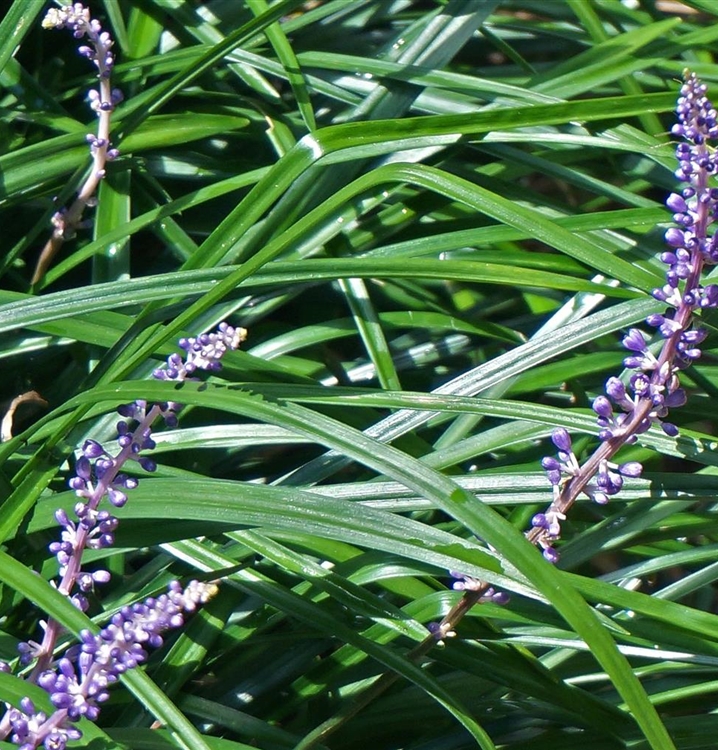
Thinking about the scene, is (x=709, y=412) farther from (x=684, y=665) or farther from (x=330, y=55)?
(x=330, y=55)

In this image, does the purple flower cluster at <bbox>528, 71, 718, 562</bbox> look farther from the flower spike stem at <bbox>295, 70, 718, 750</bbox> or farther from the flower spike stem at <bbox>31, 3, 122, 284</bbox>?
the flower spike stem at <bbox>31, 3, 122, 284</bbox>

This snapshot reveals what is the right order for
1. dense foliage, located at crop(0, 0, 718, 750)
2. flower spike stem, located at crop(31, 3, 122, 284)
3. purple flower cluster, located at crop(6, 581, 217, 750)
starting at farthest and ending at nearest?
flower spike stem, located at crop(31, 3, 122, 284) < dense foliage, located at crop(0, 0, 718, 750) < purple flower cluster, located at crop(6, 581, 217, 750)

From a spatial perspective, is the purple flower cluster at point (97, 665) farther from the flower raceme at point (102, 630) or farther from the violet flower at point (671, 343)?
the violet flower at point (671, 343)

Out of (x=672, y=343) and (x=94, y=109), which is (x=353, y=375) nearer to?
(x=94, y=109)

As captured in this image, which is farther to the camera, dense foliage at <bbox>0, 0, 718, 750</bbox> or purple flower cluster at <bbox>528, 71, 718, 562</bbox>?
dense foliage at <bbox>0, 0, 718, 750</bbox>

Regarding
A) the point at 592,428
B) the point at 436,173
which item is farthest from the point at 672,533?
the point at 436,173

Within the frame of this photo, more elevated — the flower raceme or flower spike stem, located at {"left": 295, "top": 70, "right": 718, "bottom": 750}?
flower spike stem, located at {"left": 295, "top": 70, "right": 718, "bottom": 750}

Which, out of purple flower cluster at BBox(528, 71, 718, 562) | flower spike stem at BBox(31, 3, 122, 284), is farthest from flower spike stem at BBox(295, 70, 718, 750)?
flower spike stem at BBox(31, 3, 122, 284)
